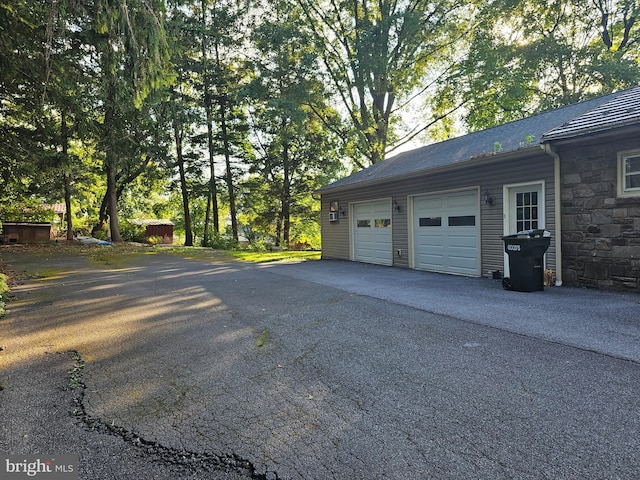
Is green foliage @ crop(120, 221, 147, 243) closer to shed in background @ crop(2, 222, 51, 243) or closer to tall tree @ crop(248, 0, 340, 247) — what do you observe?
shed in background @ crop(2, 222, 51, 243)

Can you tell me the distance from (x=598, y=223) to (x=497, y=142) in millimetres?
3006

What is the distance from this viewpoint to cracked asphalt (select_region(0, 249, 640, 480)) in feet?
6.31

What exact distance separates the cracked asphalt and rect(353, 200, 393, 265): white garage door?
574 cm

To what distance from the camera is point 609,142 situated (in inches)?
245

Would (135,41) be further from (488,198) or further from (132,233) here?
(132,233)

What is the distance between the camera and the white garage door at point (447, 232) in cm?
866

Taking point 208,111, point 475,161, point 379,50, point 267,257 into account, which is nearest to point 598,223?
point 475,161

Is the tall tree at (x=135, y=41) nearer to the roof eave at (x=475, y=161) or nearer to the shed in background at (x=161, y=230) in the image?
the roof eave at (x=475, y=161)

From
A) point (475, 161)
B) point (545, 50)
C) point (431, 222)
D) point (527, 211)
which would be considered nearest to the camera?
point (527, 211)

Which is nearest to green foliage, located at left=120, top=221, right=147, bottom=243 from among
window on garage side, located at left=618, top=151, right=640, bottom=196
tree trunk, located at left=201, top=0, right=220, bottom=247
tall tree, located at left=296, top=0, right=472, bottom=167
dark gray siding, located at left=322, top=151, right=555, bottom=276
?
tree trunk, located at left=201, top=0, right=220, bottom=247

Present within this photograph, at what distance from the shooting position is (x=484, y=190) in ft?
27.2

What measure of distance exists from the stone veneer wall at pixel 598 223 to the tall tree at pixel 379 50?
1247cm

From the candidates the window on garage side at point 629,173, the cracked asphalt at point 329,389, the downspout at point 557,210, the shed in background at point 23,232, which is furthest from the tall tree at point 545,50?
the shed in background at point 23,232

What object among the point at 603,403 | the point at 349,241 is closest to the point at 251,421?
the point at 603,403
